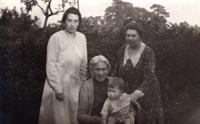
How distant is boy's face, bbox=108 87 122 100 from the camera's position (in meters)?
3.55

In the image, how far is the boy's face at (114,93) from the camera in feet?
11.6

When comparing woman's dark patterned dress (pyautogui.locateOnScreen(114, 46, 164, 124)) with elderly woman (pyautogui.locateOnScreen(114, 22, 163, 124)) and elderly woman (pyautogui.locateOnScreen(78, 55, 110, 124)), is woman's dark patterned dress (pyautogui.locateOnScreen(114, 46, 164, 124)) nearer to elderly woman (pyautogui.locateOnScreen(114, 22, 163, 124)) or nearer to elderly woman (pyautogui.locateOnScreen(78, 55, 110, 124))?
elderly woman (pyautogui.locateOnScreen(114, 22, 163, 124))

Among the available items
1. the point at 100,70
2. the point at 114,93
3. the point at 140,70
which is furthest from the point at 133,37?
the point at 114,93

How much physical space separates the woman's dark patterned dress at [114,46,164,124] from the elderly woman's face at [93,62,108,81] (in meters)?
0.31

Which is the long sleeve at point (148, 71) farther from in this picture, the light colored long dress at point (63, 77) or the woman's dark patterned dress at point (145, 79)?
the light colored long dress at point (63, 77)

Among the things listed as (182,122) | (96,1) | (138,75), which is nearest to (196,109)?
(182,122)

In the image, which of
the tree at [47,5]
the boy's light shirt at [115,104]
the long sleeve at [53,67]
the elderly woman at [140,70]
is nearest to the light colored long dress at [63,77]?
the long sleeve at [53,67]

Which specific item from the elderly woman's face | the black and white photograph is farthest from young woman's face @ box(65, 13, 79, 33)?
the elderly woman's face

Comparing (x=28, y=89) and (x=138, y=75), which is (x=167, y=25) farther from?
(x=28, y=89)

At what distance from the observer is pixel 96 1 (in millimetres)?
4707

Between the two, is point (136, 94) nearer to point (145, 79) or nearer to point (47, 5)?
point (145, 79)

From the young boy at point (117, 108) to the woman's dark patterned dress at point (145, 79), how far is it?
0.30m

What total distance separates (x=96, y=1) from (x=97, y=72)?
1.31 meters

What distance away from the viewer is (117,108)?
357cm
